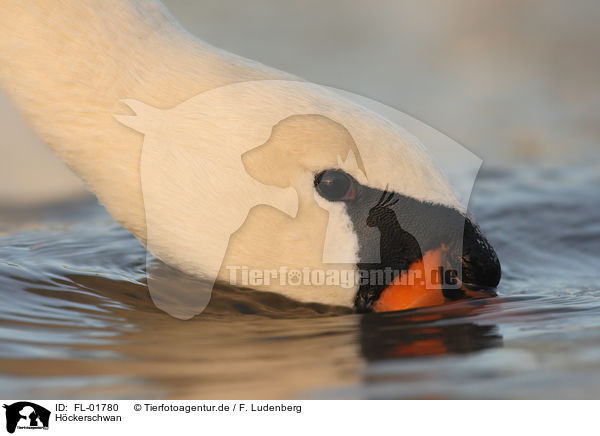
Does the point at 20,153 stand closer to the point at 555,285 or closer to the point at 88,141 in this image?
the point at 88,141

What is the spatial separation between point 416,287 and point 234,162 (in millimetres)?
833

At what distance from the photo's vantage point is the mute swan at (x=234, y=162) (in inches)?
133

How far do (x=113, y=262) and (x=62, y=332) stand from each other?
4.25ft

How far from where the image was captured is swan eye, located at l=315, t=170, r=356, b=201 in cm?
342

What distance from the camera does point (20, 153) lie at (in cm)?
679

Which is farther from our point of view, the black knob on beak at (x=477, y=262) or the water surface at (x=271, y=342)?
the black knob on beak at (x=477, y=262)

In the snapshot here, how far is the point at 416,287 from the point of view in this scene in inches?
137
